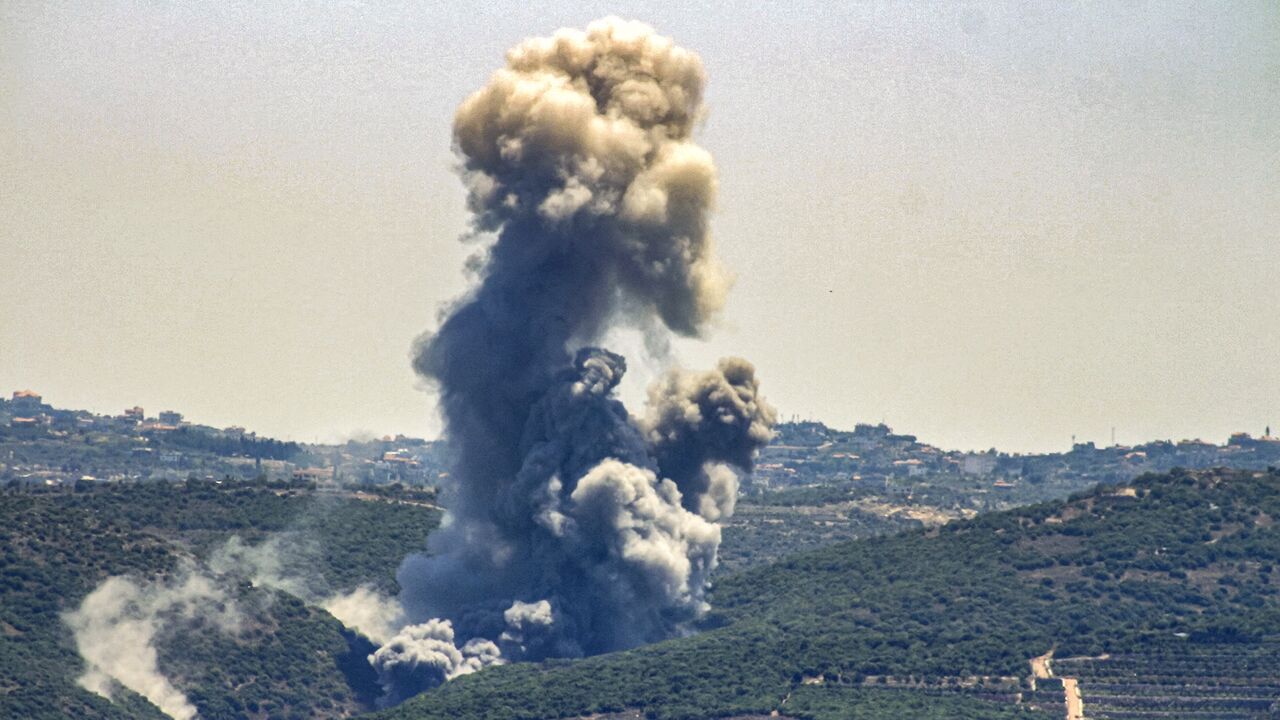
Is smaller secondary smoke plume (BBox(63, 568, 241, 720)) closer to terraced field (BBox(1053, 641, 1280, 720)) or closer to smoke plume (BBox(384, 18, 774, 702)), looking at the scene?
smoke plume (BBox(384, 18, 774, 702))

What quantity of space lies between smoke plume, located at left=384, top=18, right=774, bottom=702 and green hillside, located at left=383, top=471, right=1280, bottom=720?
15.1ft

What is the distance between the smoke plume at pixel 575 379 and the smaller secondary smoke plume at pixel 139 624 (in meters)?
10.4

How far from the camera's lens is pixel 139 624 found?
130 meters

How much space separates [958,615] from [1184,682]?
2110cm

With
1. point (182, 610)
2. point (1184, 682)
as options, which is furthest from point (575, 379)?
point (1184, 682)

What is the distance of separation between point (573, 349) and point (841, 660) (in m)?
21.6

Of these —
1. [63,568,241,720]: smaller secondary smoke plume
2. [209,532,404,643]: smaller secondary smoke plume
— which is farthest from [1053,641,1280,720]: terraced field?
[63,568,241,720]: smaller secondary smoke plume

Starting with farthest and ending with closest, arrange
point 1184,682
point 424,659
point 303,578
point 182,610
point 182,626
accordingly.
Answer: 1. point 303,578
2. point 182,610
3. point 182,626
4. point 424,659
5. point 1184,682

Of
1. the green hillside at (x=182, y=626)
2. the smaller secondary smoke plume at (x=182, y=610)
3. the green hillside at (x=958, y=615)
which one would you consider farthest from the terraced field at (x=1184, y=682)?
the green hillside at (x=182, y=626)

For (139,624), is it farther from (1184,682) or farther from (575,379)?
(1184,682)

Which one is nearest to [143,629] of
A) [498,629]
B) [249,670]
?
[249,670]

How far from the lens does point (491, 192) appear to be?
132m

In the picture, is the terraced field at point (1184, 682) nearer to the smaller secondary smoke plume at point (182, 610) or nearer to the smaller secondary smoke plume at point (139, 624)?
the smaller secondary smoke plume at point (182, 610)

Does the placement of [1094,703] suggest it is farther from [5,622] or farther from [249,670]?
[5,622]
